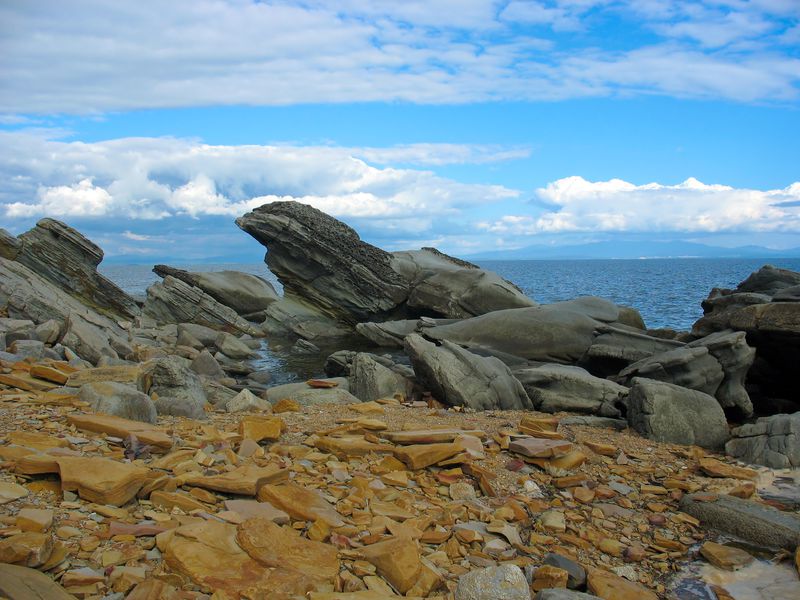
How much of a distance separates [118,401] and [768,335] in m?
14.3

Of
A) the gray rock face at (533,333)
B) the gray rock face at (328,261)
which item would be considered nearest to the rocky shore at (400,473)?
the gray rock face at (533,333)

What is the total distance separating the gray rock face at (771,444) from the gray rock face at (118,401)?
8954 millimetres

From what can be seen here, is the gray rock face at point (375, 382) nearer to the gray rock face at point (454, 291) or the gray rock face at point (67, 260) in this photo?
the gray rock face at point (454, 291)

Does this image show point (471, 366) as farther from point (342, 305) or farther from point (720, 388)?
point (342, 305)

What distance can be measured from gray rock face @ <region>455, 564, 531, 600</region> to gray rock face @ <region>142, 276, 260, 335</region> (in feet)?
89.3

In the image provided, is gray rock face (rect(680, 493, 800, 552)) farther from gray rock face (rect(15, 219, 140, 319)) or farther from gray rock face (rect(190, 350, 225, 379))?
gray rock face (rect(15, 219, 140, 319))

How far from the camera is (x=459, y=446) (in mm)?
8508

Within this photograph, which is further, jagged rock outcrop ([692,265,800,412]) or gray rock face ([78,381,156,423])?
jagged rock outcrop ([692,265,800,412])

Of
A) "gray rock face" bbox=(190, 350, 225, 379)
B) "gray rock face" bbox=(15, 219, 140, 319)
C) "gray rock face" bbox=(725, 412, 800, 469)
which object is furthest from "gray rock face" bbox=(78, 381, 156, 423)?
"gray rock face" bbox=(15, 219, 140, 319)

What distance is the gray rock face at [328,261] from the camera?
32344 millimetres

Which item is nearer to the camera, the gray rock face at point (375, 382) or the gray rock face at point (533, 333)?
the gray rock face at point (375, 382)

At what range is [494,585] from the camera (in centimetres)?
536

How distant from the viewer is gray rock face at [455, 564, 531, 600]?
5309 mm

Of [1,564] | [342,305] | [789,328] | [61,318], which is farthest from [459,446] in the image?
[342,305]
